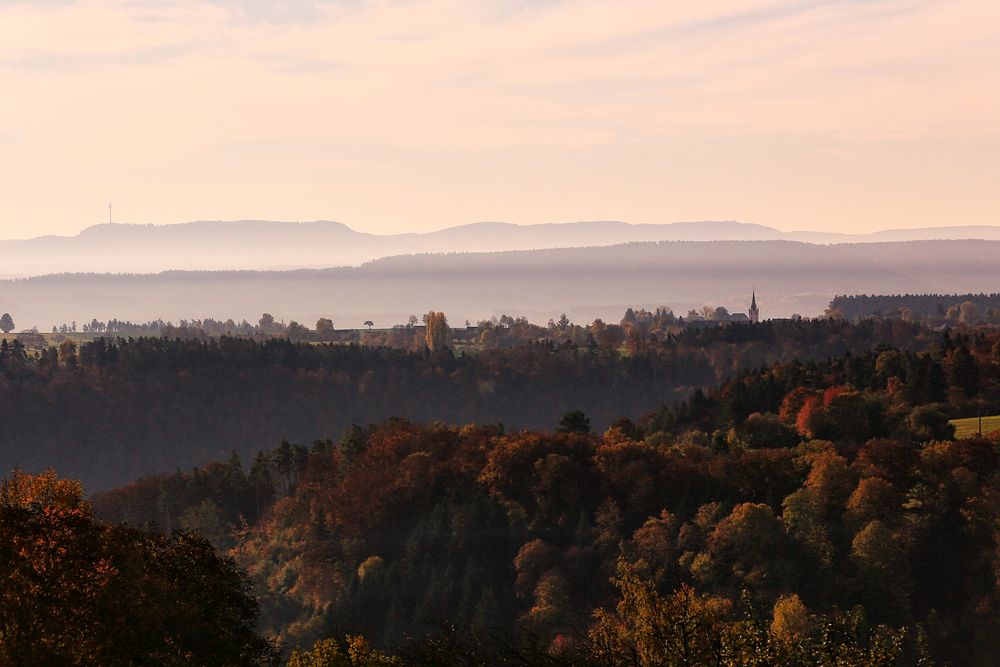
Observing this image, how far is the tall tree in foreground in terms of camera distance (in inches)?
1890

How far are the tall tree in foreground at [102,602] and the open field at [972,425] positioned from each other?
135687mm

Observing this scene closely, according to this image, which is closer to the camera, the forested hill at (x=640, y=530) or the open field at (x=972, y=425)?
the forested hill at (x=640, y=530)

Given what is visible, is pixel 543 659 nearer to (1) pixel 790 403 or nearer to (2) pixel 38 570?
(2) pixel 38 570

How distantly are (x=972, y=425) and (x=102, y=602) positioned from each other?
15137 centimetres

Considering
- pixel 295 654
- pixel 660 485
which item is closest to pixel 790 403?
pixel 660 485

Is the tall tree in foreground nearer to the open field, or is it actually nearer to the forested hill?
the forested hill

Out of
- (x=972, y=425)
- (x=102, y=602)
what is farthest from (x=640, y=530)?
(x=102, y=602)

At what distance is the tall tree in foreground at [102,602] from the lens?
4800 cm

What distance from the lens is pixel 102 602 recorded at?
49219mm

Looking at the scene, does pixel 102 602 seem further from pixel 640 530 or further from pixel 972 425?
pixel 972 425

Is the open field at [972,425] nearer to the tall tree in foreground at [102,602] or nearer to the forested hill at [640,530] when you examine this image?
the forested hill at [640,530]

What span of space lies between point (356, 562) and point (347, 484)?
1570 centimetres

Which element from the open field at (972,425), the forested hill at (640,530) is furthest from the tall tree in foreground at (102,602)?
the open field at (972,425)

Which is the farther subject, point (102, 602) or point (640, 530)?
point (640, 530)
